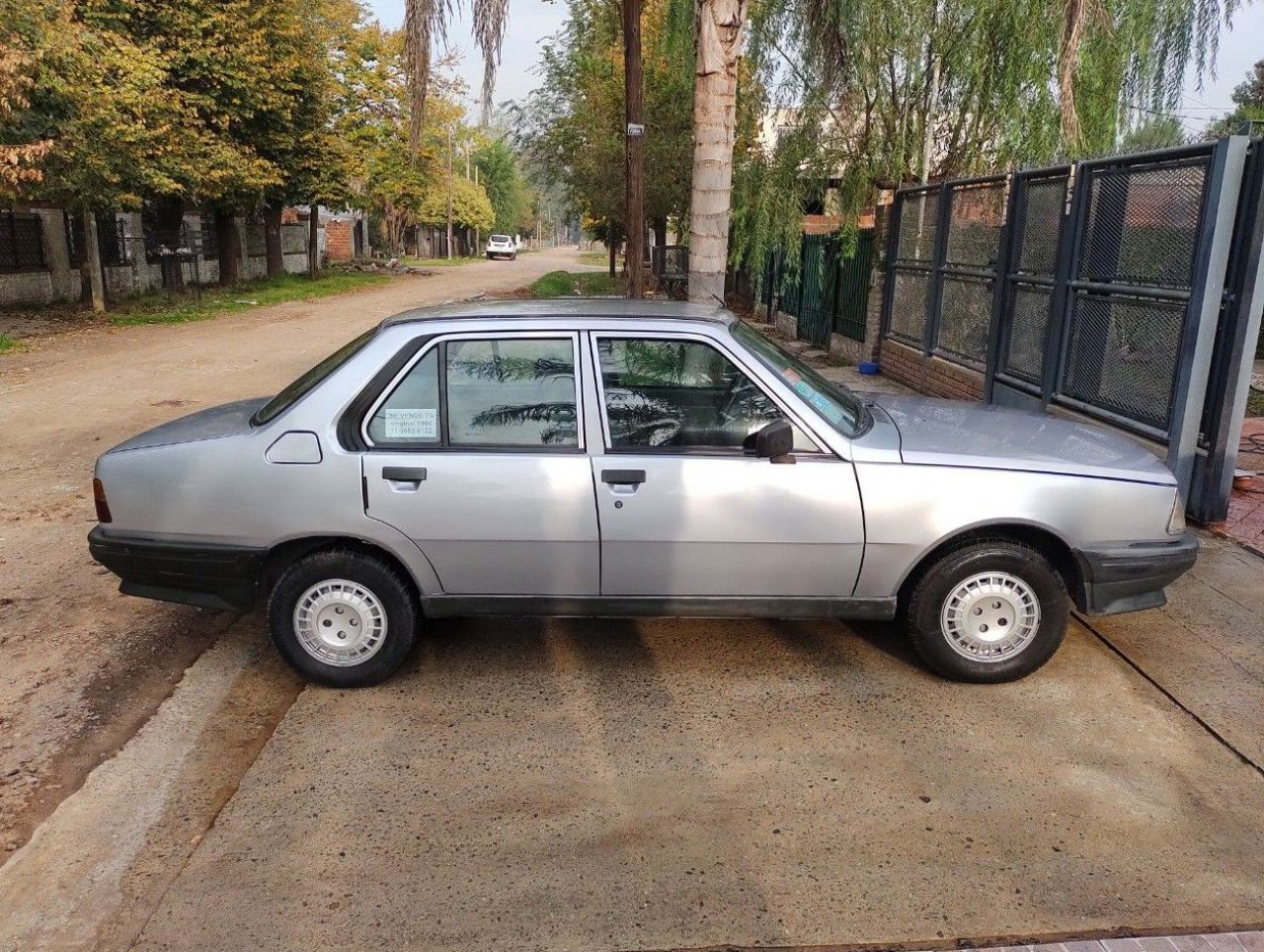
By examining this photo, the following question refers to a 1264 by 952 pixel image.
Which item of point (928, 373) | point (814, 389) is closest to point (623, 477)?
point (814, 389)

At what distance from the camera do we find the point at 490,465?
4.04 metres

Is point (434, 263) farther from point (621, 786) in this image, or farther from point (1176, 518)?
point (621, 786)

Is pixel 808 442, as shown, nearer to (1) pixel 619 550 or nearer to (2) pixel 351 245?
(1) pixel 619 550

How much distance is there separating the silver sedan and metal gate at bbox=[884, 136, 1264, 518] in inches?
92.8

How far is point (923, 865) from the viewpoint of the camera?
3.09 m

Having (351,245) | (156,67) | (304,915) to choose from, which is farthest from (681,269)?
(351,245)

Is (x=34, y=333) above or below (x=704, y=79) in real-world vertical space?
below

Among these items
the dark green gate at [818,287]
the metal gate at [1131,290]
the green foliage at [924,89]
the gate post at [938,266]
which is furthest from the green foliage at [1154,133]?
the dark green gate at [818,287]

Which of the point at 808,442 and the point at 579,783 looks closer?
the point at 579,783

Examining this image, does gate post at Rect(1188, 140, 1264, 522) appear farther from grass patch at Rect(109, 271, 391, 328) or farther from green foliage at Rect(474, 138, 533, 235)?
green foliage at Rect(474, 138, 533, 235)

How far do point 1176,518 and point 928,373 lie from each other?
22.1 ft

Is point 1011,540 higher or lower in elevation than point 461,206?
lower

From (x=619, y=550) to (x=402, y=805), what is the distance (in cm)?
129

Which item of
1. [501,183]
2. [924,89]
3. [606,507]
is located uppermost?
[501,183]
